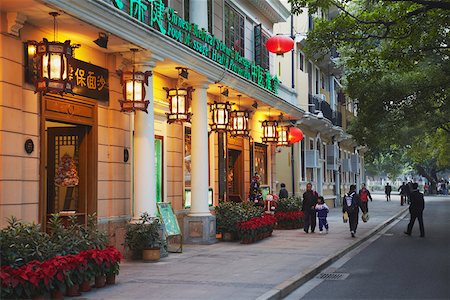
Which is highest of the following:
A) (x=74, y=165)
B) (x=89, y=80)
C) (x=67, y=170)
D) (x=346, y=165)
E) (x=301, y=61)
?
(x=301, y=61)

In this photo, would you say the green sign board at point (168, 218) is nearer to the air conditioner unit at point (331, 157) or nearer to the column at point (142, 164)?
the column at point (142, 164)

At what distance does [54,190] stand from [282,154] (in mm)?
18343

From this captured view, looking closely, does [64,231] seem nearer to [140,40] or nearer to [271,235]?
[140,40]

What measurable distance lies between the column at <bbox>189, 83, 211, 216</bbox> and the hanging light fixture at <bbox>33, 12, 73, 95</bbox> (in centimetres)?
647

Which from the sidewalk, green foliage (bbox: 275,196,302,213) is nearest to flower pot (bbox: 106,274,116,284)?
the sidewalk

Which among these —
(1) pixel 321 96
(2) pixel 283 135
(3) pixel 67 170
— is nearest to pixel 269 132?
(2) pixel 283 135

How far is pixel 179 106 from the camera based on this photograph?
14.3 m

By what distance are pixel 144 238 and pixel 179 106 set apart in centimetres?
364

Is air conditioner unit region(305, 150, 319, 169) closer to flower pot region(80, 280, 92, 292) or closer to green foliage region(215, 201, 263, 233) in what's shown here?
green foliage region(215, 201, 263, 233)

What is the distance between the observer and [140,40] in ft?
38.8

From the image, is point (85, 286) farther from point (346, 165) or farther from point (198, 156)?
point (346, 165)

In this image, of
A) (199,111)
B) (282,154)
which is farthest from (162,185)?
(282,154)

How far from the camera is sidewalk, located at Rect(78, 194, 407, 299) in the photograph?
28.9 feet

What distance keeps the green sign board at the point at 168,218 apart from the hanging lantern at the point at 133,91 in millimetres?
2746
